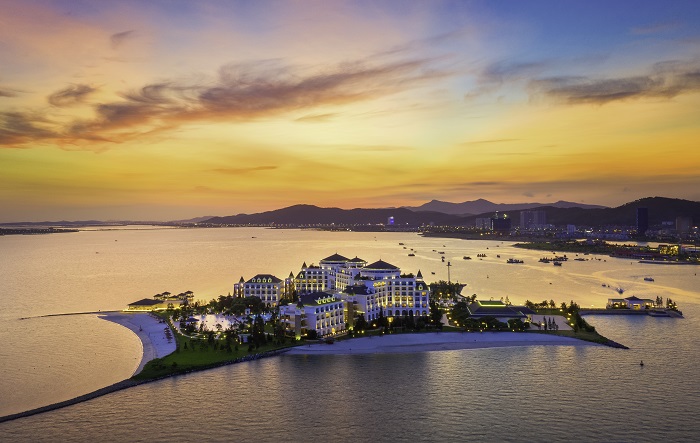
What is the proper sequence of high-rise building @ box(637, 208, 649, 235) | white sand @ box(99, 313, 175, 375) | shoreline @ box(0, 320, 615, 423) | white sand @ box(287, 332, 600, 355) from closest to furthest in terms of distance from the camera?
white sand @ box(99, 313, 175, 375)
shoreline @ box(0, 320, 615, 423)
white sand @ box(287, 332, 600, 355)
high-rise building @ box(637, 208, 649, 235)

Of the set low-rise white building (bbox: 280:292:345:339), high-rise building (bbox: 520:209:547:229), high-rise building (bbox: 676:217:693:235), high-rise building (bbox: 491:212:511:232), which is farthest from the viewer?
high-rise building (bbox: 520:209:547:229)

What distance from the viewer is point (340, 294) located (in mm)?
27859

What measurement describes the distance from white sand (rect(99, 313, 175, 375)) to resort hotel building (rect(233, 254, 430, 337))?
18.1 ft

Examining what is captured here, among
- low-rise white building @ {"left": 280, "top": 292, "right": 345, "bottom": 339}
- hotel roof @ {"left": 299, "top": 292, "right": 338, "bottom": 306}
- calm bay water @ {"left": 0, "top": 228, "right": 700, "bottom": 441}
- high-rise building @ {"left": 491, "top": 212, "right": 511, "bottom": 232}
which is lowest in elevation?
calm bay water @ {"left": 0, "top": 228, "right": 700, "bottom": 441}

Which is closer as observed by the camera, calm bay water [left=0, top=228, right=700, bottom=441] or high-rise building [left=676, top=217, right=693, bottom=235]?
calm bay water [left=0, top=228, right=700, bottom=441]

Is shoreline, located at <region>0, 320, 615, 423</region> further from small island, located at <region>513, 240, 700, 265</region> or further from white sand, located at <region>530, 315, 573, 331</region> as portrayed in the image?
small island, located at <region>513, 240, 700, 265</region>

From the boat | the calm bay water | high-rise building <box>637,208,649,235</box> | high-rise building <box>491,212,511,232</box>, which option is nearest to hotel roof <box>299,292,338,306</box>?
the calm bay water

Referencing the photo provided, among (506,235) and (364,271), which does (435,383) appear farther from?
(506,235)

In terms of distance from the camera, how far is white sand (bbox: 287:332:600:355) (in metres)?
23.2

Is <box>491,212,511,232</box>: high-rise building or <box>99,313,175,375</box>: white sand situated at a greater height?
<box>491,212,511,232</box>: high-rise building

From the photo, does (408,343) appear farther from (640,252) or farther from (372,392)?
(640,252)

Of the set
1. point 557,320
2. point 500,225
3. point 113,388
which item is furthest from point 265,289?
point 500,225

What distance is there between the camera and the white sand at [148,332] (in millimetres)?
22547

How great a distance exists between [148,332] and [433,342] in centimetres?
1411
